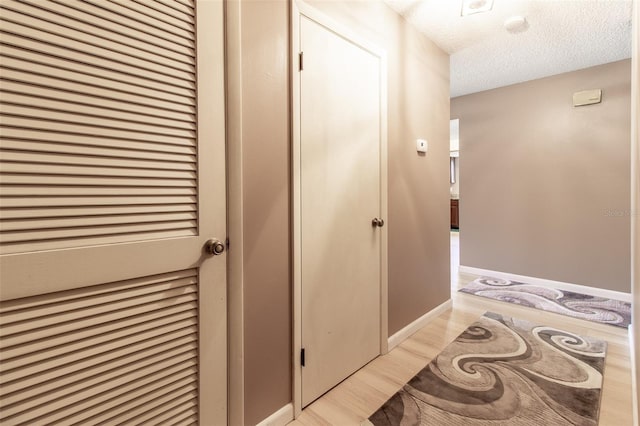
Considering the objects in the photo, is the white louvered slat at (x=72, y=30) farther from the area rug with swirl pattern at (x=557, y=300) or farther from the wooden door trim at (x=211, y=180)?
the area rug with swirl pattern at (x=557, y=300)

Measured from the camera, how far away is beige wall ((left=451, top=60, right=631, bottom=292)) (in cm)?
297

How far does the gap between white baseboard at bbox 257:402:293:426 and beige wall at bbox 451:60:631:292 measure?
3.37 metres

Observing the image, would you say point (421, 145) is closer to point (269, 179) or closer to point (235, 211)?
point (269, 179)

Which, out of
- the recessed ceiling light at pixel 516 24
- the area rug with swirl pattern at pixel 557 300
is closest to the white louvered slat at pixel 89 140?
the recessed ceiling light at pixel 516 24

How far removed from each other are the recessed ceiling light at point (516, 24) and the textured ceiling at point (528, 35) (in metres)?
0.03

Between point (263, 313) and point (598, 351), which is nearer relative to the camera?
point (263, 313)

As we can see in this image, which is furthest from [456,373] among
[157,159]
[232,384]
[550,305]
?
[157,159]

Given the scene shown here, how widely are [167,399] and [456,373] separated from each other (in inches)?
63.4

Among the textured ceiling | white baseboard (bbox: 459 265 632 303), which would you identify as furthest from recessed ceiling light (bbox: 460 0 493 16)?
white baseboard (bbox: 459 265 632 303)

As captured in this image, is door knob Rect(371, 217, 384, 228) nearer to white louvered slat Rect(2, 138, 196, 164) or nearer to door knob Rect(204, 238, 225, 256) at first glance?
door knob Rect(204, 238, 225, 256)

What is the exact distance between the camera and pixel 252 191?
4.17 ft

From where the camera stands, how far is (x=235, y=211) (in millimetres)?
1182

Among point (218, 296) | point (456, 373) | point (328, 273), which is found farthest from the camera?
point (456, 373)

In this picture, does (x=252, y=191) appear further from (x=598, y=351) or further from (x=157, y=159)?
(x=598, y=351)
